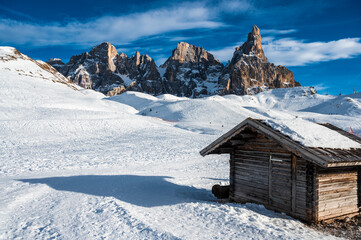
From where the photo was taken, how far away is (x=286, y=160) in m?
9.84

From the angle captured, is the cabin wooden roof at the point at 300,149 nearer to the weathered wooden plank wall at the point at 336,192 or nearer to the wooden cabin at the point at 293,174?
the wooden cabin at the point at 293,174

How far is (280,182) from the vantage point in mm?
10047

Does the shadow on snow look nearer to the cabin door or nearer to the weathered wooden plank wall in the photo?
the cabin door

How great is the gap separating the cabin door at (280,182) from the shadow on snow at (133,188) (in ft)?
11.0

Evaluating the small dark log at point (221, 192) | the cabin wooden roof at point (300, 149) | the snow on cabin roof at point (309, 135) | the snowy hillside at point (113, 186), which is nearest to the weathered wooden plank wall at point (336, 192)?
the cabin wooden roof at point (300, 149)

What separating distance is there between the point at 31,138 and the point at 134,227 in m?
25.9

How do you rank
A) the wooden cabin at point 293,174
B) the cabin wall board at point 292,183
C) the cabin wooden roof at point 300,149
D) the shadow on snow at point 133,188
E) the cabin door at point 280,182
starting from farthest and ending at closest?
the shadow on snow at point 133,188 < the cabin door at point 280,182 < the cabin wall board at point 292,183 < the wooden cabin at point 293,174 < the cabin wooden roof at point 300,149

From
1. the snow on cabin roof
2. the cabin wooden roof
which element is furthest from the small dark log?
the snow on cabin roof

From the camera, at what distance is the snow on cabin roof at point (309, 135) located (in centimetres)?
934

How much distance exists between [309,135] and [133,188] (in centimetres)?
853

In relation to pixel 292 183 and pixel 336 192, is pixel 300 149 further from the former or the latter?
pixel 336 192

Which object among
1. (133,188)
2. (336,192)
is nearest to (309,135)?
(336,192)

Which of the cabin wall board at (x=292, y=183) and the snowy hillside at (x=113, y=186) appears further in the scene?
the cabin wall board at (x=292, y=183)

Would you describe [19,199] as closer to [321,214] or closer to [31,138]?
[321,214]
